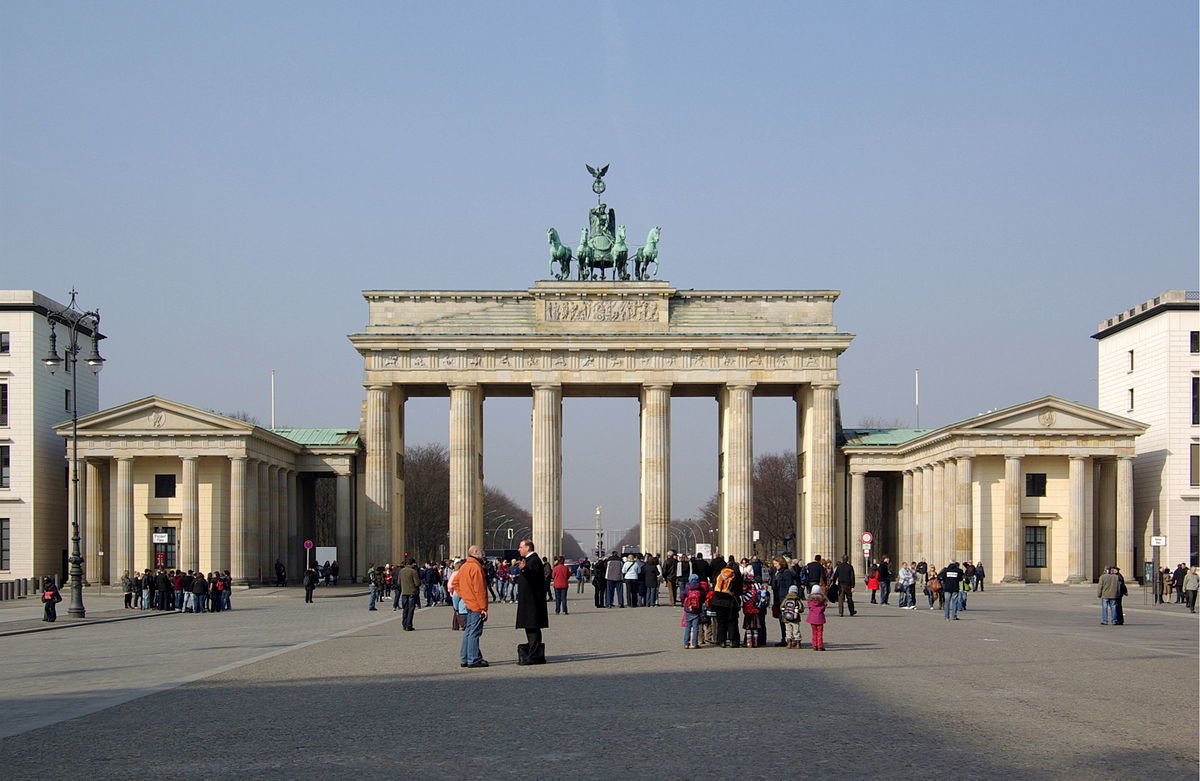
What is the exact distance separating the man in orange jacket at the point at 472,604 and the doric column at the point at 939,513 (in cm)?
5545

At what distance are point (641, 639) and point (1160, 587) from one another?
31.2m

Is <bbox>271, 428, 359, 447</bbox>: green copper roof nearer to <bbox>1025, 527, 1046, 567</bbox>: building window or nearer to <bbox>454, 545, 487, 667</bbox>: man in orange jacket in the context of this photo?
<bbox>1025, 527, 1046, 567</bbox>: building window

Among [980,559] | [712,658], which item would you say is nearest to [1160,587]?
[980,559]

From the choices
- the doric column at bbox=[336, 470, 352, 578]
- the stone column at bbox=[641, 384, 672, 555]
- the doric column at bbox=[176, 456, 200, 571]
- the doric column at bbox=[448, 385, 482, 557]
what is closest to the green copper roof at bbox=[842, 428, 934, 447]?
the stone column at bbox=[641, 384, 672, 555]

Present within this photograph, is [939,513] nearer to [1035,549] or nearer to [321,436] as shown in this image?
[1035,549]

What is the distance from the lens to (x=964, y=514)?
73.5 meters

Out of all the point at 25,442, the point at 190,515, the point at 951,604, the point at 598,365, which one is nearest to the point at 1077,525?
the point at 598,365

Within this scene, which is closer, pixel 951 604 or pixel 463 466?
pixel 951 604

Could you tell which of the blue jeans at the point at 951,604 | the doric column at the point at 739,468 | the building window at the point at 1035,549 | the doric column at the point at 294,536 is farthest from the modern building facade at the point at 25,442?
the blue jeans at the point at 951,604

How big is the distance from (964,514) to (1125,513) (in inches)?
319

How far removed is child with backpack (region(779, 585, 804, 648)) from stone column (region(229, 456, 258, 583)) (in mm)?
47558

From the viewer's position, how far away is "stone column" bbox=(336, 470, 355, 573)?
8281cm

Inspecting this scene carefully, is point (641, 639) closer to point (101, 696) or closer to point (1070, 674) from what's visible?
point (1070, 674)

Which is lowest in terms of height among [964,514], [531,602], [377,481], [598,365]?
[964,514]
